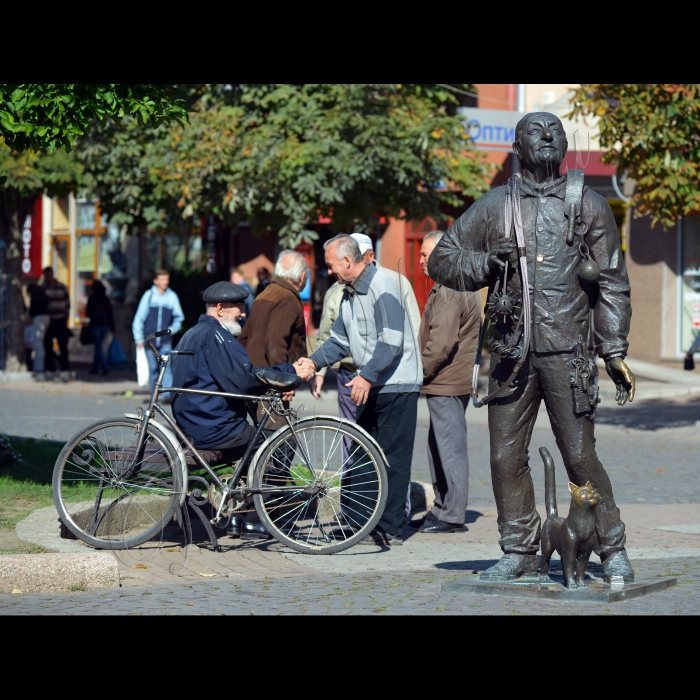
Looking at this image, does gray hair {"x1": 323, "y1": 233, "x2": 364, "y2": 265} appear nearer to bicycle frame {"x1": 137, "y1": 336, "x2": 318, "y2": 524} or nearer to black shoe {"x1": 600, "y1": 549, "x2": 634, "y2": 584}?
bicycle frame {"x1": 137, "y1": 336, "x2": 318, "y2": 524}

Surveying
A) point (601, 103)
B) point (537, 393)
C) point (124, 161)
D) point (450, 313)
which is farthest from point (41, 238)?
point (537, 393)

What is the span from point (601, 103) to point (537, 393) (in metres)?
8.47

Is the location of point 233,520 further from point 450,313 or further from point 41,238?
point 41,238

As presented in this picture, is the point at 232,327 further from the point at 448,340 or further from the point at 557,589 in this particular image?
the point at 557,589

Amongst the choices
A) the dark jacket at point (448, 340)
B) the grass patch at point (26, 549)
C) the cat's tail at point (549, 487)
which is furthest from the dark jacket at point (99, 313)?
the cat's tail at point (549, 487)

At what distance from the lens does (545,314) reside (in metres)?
5.55

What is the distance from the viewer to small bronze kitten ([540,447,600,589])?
17.9 ft

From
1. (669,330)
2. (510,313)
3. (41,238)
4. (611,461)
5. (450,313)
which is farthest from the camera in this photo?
(41,238)

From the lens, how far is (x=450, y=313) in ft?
26.5

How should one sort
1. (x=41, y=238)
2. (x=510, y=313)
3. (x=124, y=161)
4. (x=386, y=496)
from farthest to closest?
(x=41, y=238) < (x=124, y=161) < (x=386, y=496) < (x=510, y=313)

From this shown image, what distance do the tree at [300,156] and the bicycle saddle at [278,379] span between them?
986cm

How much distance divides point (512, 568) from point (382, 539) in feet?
6.18

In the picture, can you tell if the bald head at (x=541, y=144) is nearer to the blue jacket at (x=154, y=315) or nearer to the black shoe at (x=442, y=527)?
the black shoe at (x=442, y=527)

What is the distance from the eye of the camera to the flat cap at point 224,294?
7508 mm
